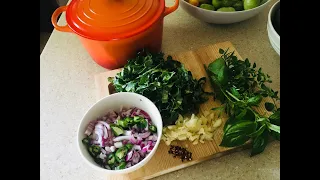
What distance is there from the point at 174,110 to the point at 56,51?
485mm

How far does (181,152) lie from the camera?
675 millimetres

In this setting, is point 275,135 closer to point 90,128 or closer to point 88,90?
point 90,128

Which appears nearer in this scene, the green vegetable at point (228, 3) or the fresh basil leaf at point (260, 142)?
the fresh basil leaf at point (260, 142)

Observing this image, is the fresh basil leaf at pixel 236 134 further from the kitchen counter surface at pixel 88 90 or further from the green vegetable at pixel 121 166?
the green vegetable at pixel 121 166

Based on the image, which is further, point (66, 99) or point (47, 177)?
point (66, 99)

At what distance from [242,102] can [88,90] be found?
422mm

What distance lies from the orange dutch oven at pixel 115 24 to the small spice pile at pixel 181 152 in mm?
286

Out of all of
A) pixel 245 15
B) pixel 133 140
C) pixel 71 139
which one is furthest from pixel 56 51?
pixel 245 15

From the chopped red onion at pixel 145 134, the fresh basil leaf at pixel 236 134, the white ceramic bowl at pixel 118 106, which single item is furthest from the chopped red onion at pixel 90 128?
the fresh basil leaf at pixel 236 134

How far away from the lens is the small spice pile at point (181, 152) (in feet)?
2.19

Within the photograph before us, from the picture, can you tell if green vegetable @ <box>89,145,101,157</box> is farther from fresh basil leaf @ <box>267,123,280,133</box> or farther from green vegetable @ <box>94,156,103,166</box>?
fresh basil leaf @ <box>267,123,280,133</box>
